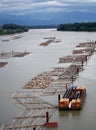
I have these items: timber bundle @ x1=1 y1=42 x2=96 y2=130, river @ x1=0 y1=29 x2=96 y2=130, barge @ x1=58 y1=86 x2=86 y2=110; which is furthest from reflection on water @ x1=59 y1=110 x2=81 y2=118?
timber bundle @ x1=1 y1=42 x2=96 y2=130

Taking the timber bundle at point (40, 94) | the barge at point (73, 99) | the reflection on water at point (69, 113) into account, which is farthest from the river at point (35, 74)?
the timber bundle at point (40, 94)

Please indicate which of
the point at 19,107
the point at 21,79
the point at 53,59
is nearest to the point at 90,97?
the point at 19,107

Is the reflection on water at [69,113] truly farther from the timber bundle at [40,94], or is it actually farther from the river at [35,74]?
the timber bundle at [40,94]

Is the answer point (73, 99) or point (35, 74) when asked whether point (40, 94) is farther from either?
point (35, 74)

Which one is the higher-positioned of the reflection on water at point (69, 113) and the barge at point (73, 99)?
the barge at point (73, 99)

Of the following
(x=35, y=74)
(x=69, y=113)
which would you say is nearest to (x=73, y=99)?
(x=69, y=113)

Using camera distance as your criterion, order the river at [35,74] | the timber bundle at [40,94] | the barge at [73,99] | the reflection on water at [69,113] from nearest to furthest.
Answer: the timber bundle at [40,94]
the river at [35,74]
the reflection on water at [69,113]
the barge at [73,99]

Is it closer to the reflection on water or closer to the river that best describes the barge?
the reflection on water

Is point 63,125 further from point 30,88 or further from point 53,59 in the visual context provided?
point 53,59
